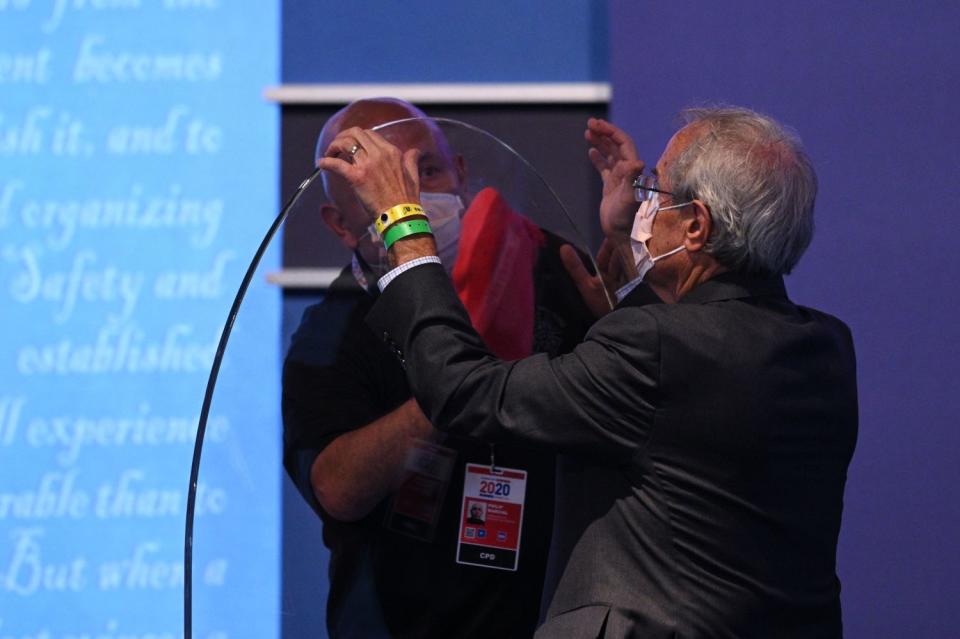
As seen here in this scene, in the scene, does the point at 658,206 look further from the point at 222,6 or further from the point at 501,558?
the point at 222,6

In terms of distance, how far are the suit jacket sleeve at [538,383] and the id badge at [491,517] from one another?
201 millimetres

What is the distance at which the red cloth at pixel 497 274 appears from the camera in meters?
1.31

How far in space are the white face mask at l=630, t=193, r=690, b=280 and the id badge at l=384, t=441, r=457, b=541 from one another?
338 millimetres

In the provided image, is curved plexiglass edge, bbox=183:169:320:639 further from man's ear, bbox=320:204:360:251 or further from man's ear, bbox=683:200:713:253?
man's ear, bbox=683:200:713:253

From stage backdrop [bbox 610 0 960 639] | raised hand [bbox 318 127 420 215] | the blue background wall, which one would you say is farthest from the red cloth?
the blue background wall

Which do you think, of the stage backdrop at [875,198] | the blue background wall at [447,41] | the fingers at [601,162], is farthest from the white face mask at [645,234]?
the blue background wall at [447,41]

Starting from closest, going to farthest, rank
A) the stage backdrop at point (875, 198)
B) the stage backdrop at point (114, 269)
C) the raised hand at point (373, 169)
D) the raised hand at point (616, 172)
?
the raised hand at point (373, 169)
the raised hand at point (616, 172)
the stage backdrop at point (875, 198)
the stage backdrop at point (114, 269)

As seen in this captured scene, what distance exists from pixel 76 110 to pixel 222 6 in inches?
15.8

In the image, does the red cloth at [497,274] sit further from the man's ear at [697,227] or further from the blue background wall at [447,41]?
the blue background wall at [447,41]

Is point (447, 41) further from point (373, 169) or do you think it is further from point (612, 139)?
point (373, 169)

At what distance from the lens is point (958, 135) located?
2.10 metres

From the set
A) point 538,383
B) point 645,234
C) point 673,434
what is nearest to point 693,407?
point 673,434

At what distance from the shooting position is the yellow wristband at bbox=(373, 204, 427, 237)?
115 centimetres

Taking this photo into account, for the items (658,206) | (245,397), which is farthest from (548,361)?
(245,397)
